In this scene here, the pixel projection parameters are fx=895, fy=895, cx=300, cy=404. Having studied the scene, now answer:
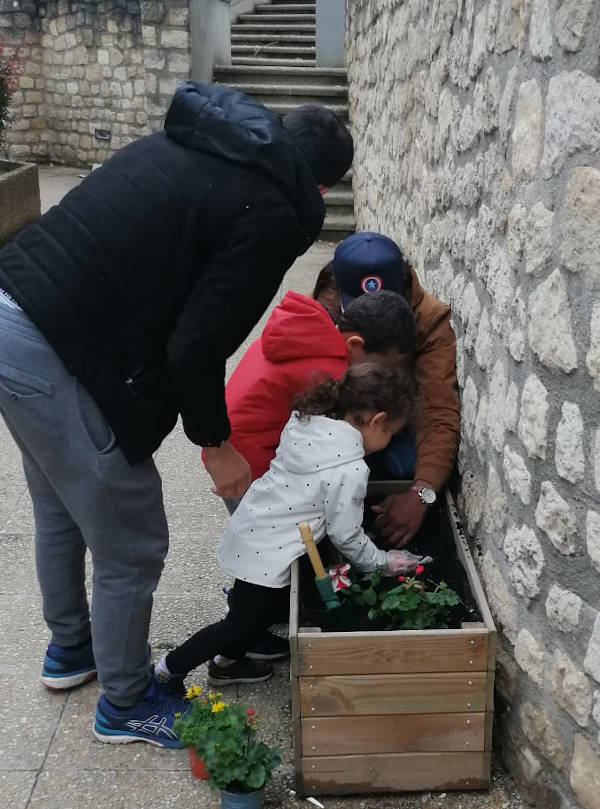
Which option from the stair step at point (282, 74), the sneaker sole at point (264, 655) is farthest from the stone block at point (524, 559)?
the stair step at point (282, 74)

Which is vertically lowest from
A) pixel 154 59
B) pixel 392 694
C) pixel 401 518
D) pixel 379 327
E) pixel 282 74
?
pixel 392 694

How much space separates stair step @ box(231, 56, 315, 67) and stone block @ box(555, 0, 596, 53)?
9.42m

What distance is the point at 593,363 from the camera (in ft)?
5.76

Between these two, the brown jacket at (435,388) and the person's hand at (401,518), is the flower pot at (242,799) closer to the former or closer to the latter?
the person's hand at (401,518)

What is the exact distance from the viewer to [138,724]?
96.3 inches

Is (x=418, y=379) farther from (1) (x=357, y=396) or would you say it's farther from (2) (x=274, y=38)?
(2) (x=274, y=38)

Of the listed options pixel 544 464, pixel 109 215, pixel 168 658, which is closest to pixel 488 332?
pixel 544 464

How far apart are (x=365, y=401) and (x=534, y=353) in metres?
0.53

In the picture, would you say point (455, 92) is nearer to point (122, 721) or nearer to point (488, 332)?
point (488, 332)

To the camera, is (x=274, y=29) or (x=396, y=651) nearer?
(x=396, y=651)

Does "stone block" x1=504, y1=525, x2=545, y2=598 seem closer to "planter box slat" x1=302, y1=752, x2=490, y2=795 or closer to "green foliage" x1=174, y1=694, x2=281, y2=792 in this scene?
"planter box slat" x1=302, y1=752, x2=490, y2=795

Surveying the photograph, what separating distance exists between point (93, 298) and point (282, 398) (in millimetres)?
895

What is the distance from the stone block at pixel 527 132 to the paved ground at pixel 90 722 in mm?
1542

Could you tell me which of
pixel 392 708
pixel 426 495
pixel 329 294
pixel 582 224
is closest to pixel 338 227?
pixel 329 294
